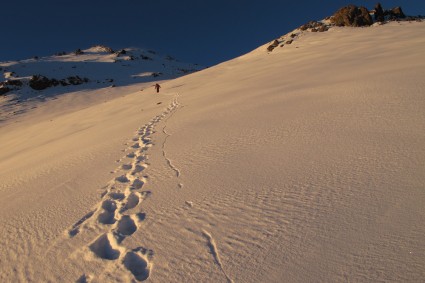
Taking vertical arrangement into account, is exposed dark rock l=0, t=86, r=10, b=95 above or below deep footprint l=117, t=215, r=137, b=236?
above

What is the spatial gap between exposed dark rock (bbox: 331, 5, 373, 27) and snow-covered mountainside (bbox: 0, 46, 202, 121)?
20.4 m

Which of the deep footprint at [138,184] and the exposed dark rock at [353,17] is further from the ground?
the exposed dark rock at [353,17]

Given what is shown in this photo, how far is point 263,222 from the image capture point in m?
2.64

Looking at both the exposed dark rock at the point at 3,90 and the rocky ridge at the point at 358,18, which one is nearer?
the rocky ridge at the point at 358,18

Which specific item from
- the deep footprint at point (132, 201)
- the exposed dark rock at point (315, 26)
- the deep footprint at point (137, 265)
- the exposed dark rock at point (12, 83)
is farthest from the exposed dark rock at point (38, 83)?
the deep footprint at point (137, 265)

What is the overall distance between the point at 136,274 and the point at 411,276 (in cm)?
178

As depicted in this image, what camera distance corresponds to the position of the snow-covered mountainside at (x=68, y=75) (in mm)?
30297

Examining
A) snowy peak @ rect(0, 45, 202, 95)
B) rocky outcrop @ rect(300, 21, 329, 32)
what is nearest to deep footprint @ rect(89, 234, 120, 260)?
rocky outcrop @ rect(300, 21, 329, 32)

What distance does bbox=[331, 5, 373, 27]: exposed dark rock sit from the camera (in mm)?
26766

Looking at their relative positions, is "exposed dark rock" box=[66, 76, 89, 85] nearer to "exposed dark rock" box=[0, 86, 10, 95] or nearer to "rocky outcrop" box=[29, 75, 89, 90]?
"rocky outcrop" box=[29, 75, 89, 90]

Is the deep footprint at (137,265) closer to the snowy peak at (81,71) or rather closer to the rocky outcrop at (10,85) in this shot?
the snowy peak at (81,71)

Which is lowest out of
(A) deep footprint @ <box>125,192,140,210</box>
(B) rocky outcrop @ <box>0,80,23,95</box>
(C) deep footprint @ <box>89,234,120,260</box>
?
(C) deep footprint @ <box>89,234,120,260</box>

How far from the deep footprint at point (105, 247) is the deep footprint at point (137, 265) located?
0.13m

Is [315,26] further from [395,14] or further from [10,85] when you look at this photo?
[10,85]
